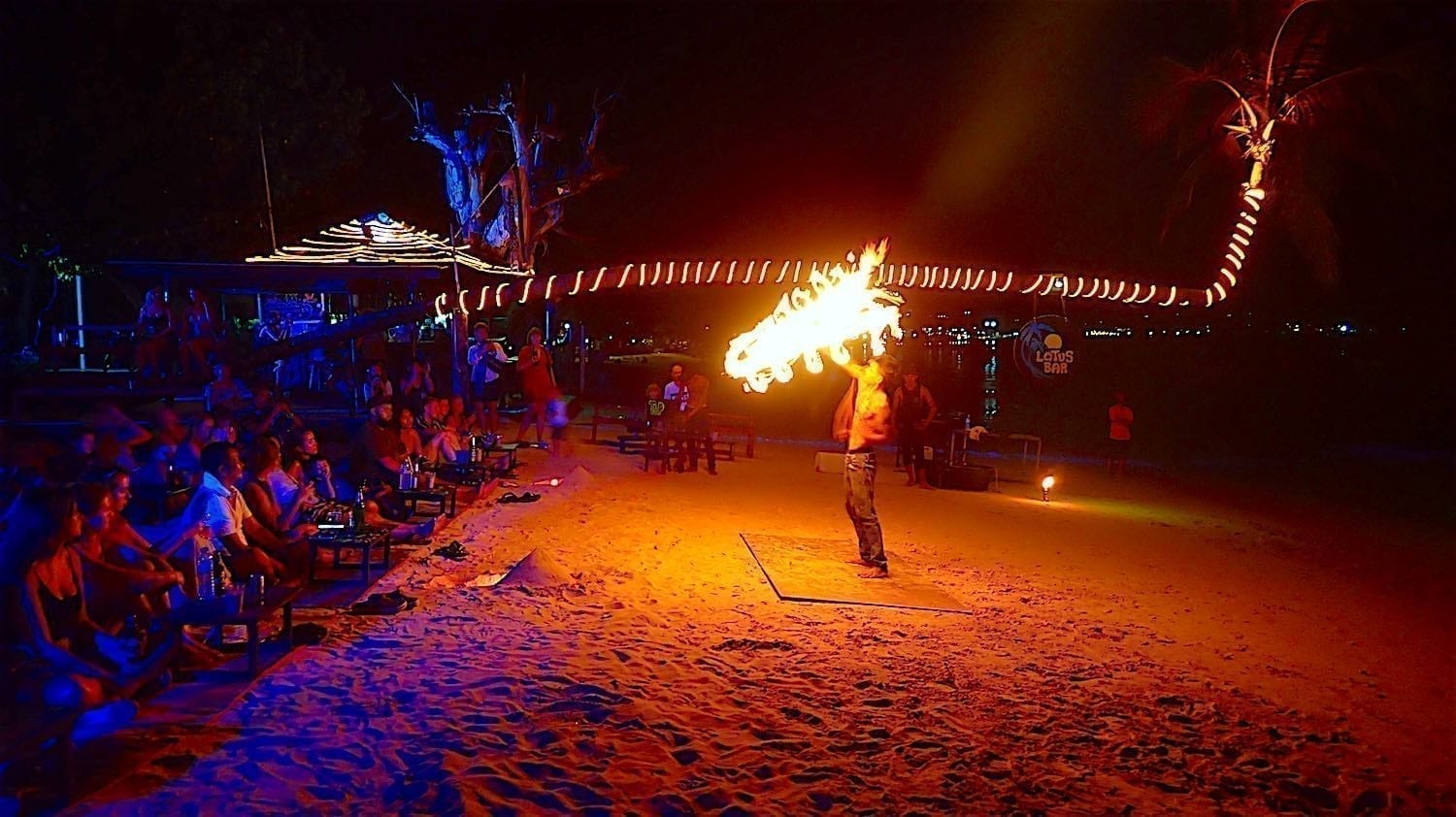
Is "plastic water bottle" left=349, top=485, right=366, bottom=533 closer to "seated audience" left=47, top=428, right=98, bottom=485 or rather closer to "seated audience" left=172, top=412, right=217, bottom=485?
"seated audience" left=172, top=412, right=217, bottom=485

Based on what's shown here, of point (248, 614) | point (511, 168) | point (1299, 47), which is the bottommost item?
point (248, 614)

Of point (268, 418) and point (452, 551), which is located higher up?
point (268, 418)

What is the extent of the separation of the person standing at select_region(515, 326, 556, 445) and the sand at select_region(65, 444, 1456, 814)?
4572 mm

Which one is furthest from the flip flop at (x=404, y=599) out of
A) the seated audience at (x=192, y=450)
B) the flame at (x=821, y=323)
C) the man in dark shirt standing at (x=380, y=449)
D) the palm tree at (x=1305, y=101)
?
the palm tree at (x=1305, y=101)

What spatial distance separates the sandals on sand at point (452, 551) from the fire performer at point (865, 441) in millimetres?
Answer: 3738

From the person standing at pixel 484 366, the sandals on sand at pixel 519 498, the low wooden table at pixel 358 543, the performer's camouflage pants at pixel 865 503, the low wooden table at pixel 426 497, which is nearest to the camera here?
the low wooden table at pixel 358 543

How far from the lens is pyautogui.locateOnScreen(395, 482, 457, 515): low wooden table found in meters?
10.2

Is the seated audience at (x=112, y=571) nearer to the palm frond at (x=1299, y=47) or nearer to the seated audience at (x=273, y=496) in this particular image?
the seated audience at (x=273, y=496)

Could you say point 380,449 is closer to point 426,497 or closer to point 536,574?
point 426,497

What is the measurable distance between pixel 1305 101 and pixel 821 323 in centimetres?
1559

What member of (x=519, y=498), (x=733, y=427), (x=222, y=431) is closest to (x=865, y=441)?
(x=519, y=498)

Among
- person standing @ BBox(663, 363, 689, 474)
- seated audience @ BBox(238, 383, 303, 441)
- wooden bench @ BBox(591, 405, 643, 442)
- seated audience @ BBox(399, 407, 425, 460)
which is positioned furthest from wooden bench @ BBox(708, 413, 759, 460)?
seated audience @ BBox(238, 383, 303, 441)

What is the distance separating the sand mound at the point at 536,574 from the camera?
8281 millimetres

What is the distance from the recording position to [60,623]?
504 cm
